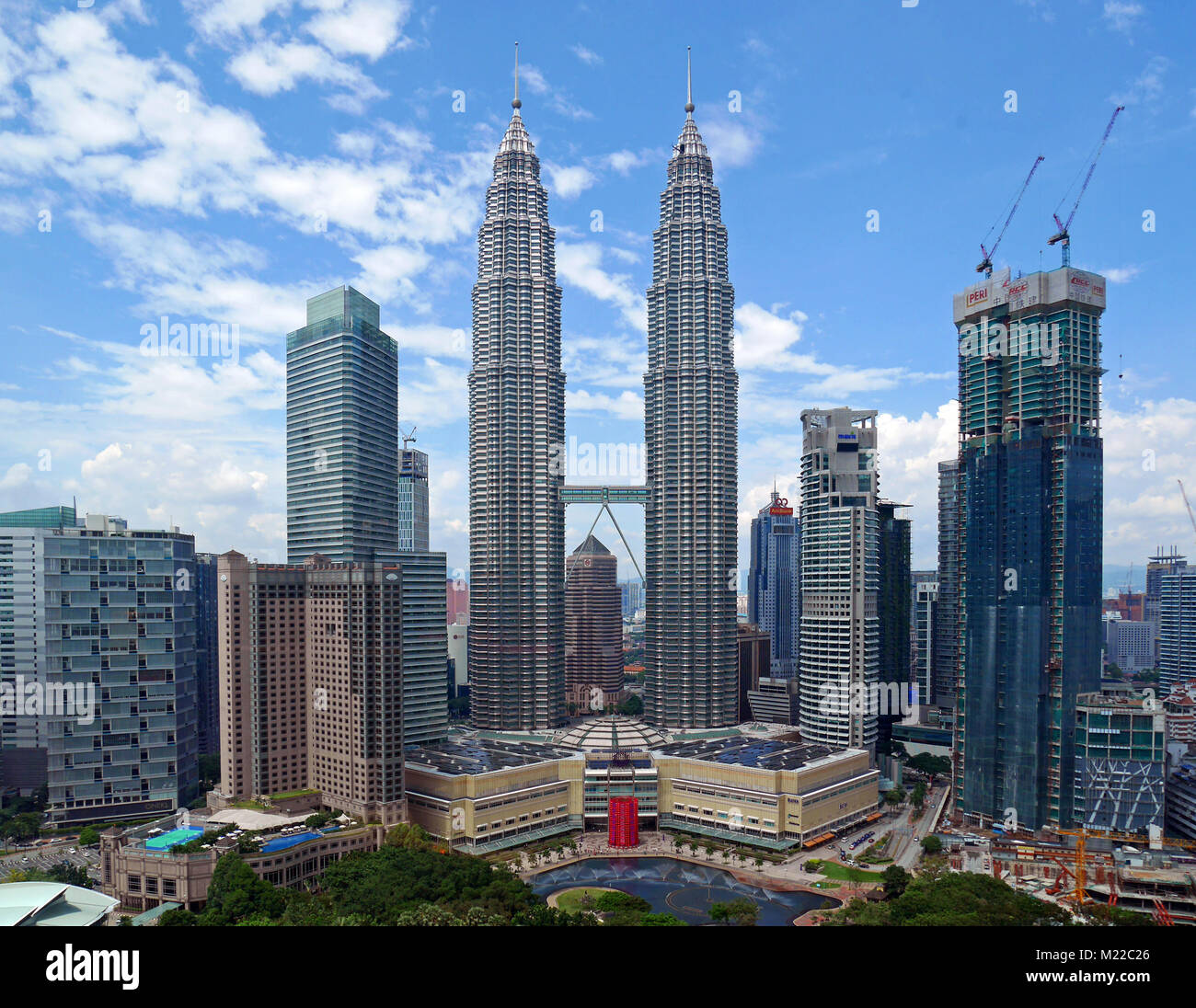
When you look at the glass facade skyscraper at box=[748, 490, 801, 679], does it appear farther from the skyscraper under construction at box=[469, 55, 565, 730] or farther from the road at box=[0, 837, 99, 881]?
the road at box=[0, 837, 99, 881]

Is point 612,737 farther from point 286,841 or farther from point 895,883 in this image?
point 286,841

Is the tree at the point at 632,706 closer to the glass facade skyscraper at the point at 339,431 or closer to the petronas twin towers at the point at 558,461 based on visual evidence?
the petronas twin towers at the point at 558,461

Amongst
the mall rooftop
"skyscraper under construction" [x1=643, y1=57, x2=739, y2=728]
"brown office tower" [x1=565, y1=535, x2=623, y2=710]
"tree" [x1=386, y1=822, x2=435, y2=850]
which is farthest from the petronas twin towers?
"tree" [x1=386, y1=822, x2=435, y2=850]

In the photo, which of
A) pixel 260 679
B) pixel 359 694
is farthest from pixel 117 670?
pixel 359 694

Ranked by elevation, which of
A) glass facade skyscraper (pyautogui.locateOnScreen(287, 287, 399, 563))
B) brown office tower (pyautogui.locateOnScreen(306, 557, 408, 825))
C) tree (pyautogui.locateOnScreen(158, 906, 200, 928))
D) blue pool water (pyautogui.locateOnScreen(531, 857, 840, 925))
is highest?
glass facade skyscraper (pyautogui.locateOnScreen(287, 287, 399, 563))

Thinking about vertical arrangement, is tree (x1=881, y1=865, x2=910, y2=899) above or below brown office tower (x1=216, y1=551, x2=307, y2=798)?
below

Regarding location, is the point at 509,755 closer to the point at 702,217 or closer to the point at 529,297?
the point at 529,297
